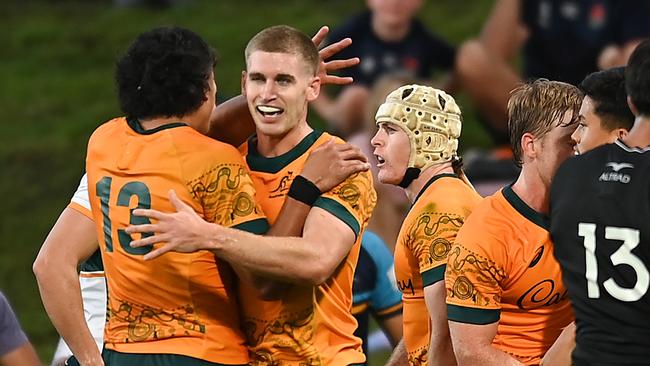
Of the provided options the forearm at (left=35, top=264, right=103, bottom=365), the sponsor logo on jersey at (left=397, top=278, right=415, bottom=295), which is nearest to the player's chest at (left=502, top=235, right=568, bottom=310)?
the sponsor logo on jersey at (left=397, top=278, right=415, bottom=295)

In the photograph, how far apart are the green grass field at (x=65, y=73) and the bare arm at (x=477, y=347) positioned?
687cm

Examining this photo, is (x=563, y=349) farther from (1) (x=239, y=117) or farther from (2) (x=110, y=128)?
(2) (x=110, y=128)

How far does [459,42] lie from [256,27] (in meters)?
2.13

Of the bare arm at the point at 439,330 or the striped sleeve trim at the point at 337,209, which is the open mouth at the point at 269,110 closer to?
the striped sleeve trim at the point at 337,209

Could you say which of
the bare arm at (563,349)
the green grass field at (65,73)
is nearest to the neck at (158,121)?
the bare arm at (563,349)

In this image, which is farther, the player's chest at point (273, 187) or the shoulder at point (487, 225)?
the player's chest at point (273, 187)

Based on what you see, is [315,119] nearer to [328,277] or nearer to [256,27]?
[256,27]

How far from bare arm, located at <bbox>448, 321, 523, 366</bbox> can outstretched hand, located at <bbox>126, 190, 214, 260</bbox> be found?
96 cm

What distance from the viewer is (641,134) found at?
461cm

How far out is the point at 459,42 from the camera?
13078 millimetres

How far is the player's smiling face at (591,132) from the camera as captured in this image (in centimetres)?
497

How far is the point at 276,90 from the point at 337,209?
536mm

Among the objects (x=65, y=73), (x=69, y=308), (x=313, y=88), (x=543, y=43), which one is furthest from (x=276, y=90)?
(x=65, y=73)

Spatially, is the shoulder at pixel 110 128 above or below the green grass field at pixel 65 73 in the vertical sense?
above
